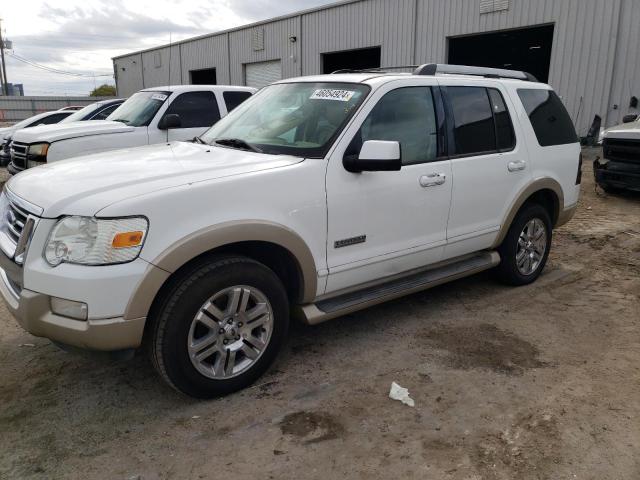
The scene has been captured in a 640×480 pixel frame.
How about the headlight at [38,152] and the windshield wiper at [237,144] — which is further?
the headlight at [38,152]

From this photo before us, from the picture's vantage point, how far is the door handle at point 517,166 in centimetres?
460

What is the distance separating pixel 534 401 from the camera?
3189 mm

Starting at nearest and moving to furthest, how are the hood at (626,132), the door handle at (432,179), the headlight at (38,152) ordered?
the door handle at (432,179)
the headlight at (38,152)
the hood at (626,132)

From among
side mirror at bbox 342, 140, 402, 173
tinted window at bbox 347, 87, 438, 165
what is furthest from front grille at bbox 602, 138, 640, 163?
side mirror at bbox 342, 140, 402, 173

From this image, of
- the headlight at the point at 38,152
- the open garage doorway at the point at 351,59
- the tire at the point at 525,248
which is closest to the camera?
the tire at the point at 525,248

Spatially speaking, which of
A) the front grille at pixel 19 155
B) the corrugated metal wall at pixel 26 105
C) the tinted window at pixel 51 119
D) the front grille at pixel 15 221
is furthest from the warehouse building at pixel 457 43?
the corrugated metal wall at pixel 26 105

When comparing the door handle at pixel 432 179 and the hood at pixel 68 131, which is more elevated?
the hood at pixel 68 131

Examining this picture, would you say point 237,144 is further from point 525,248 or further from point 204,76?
point 204,76

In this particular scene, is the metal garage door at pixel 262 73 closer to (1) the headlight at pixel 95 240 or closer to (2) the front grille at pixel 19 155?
(2) the front grille at pixel 19 155

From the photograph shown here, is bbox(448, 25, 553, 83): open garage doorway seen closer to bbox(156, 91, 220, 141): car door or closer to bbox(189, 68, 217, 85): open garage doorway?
bbox(156, 91, 220, 141): car door

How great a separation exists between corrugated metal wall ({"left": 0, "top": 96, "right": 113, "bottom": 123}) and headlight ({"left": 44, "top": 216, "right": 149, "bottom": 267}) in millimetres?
32335

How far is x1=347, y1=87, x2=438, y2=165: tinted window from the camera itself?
368 cm

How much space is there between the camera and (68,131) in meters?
7.60

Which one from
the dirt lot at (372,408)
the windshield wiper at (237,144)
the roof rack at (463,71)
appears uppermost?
the roof rack at (463,71)
